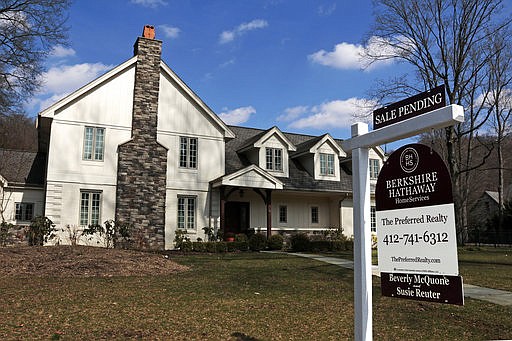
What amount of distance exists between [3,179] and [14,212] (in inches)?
70.7

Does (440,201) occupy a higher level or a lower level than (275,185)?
lower

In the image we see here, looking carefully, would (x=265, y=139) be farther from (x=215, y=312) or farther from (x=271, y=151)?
(x=215, y=312)

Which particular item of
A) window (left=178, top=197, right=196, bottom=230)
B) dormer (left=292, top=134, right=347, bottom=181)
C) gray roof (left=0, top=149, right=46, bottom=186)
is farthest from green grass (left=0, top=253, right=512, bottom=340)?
dormer (left=292, top=134, right=347, bottom=181)

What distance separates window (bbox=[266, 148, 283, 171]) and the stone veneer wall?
6.03 meters

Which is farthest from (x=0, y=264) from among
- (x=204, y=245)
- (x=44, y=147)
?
(x=44, y=147)

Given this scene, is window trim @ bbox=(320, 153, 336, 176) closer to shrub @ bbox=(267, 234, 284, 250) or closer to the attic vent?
shrub @ bbox=(267, 234, 284, 250)

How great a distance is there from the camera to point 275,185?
2259cm

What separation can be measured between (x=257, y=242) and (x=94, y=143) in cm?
892

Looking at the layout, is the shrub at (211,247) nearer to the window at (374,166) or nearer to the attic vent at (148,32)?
the attic vent at (148,32)

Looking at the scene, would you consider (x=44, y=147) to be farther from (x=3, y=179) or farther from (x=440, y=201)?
(x=440, y=201)

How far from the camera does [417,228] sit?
14.3 ft

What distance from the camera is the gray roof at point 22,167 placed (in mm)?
22828

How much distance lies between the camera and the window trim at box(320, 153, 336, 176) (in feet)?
85.9

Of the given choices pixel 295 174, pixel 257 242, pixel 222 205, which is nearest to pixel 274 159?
pixel 295 174
